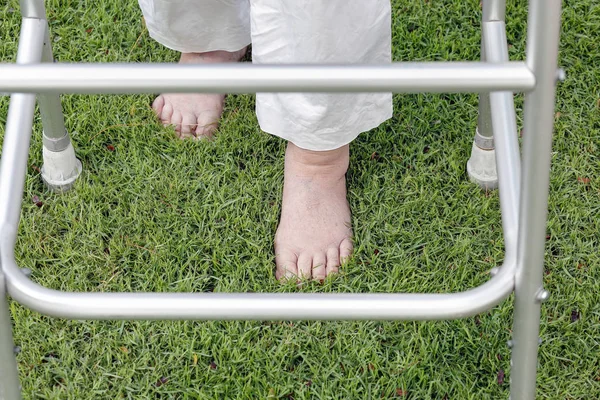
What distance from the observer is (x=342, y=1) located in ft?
4.54

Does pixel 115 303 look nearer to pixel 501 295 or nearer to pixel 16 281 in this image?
pixel 16 281

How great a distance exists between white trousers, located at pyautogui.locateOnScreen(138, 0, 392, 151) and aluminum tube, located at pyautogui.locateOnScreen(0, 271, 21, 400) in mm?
592

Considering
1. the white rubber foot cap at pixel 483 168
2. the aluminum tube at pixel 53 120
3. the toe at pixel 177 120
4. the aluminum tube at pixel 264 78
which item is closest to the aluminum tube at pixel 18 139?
the aluminum tube at pixel 53 120

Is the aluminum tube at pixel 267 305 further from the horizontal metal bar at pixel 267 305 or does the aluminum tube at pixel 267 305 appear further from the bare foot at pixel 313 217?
the bare foot at pixel 313 217

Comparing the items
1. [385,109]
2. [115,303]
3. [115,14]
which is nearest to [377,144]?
[385,109]

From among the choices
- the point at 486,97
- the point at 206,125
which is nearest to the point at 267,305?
the point at 486,97

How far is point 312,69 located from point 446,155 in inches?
36.1

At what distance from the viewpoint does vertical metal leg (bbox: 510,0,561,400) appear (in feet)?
3.11

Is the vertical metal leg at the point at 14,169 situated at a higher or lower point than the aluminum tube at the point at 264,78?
lower

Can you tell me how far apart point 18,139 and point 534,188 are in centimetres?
73

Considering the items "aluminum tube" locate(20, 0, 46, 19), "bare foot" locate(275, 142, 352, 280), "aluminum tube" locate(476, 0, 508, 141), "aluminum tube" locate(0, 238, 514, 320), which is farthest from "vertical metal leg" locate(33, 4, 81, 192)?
"aluminum tube" locate(476, 0, 508, 141)

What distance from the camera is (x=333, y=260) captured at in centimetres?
166

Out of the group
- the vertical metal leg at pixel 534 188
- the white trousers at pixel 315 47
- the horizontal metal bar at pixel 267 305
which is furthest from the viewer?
the white trousers at pixel 315 47

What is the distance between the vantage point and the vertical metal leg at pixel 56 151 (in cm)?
165
